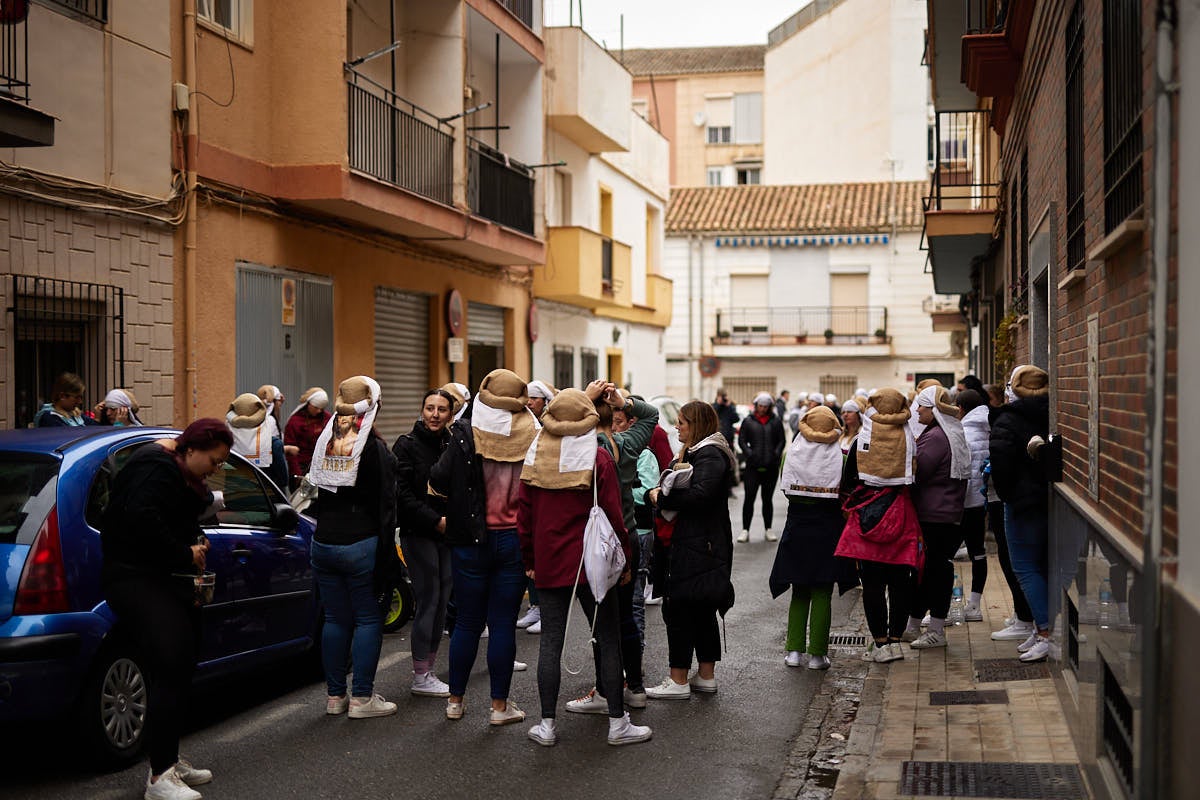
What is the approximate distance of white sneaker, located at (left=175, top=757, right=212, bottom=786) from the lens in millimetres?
5855

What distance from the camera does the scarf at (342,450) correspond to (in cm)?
694

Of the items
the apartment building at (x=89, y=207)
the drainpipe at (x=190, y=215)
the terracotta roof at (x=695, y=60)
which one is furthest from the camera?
the terracotta roof at (x=695, y=60)

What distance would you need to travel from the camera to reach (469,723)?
7.10m

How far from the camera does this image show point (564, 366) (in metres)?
26.0

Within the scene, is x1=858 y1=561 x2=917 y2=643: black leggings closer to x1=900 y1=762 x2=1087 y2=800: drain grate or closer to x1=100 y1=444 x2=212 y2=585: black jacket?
x1=900 y1=762 x2=1087 y2=800: drain grate

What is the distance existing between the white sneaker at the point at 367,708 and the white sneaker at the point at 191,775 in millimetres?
1226

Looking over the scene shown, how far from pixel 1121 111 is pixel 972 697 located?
3.42m

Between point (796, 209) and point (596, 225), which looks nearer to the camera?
point (596, 225)

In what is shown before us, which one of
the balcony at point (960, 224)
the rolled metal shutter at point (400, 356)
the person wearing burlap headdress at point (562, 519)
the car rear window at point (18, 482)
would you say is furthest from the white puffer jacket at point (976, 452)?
the rolled metal shutter at point (400, 356)

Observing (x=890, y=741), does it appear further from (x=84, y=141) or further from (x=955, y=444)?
(x=84, y=141)

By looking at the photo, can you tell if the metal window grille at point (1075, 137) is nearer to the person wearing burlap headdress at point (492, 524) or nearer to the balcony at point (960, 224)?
the person wearing burlap headdress at point (492, 524)

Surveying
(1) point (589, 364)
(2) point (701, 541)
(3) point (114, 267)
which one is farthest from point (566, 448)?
(1) point (589, 364)

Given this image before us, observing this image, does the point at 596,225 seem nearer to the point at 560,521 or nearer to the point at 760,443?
the point at 760,443

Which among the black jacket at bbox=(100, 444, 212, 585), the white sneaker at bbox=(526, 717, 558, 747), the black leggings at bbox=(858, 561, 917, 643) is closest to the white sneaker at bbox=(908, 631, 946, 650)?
the black leggings at bbox=(858, 561, 917, 643)
